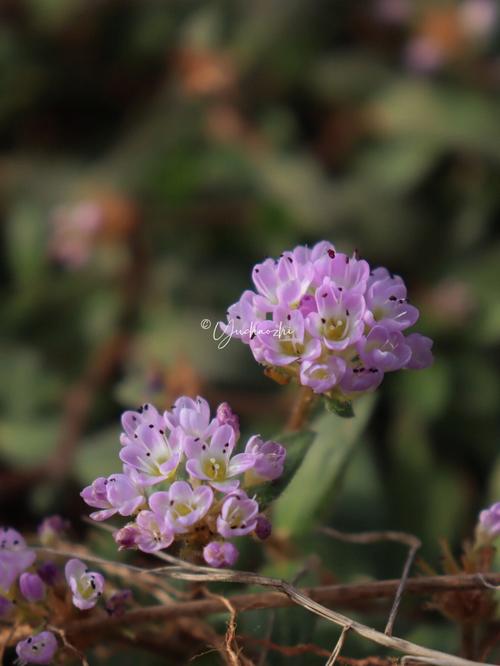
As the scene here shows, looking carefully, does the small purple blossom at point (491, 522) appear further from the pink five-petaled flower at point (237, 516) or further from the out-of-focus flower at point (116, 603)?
the out-of-focus flower at point (116, 603)

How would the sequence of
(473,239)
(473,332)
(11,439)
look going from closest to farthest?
(11,439) → (473,332) → (473,239)

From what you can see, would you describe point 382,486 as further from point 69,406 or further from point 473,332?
point 69,406

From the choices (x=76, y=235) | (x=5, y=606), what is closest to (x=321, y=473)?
(x=5, y=606)

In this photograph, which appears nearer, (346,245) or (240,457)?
(240,457)

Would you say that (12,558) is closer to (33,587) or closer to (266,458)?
(33,587)

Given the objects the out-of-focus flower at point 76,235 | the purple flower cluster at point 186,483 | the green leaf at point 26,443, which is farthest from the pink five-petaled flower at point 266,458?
the out-of-focus flower at point 76,235

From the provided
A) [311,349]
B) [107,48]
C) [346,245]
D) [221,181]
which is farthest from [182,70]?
[311,349]
